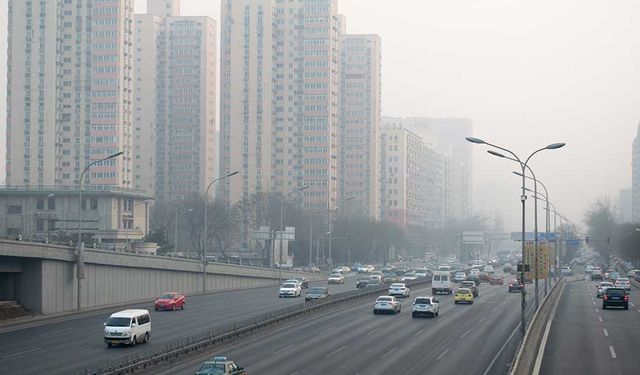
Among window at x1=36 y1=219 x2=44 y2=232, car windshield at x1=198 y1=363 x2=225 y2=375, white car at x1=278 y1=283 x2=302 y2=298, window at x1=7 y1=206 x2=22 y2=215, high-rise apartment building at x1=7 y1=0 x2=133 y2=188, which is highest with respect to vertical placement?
high-rise apartment building at x1=7 y1=0 x2=133 y2=188

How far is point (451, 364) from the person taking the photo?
33.6 m

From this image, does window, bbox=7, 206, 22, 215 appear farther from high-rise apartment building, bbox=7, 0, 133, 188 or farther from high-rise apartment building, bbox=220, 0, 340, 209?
high-rise apartment building, bbox=220, 0, 340, 209

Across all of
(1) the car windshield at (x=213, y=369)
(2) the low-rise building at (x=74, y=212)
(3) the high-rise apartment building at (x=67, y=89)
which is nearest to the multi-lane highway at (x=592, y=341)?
(1) the car windshield at (x=213, y=369)

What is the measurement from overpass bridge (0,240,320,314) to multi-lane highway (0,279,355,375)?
2.47 meters

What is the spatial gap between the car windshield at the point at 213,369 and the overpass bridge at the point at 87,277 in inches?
1183

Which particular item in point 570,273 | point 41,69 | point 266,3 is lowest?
point 570,273

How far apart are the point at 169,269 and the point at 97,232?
33.4 metres

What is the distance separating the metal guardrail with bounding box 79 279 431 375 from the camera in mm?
29453

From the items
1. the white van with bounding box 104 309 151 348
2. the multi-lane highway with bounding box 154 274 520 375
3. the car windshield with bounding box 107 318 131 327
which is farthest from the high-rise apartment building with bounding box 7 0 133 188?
the car windshield with bounding box 107 318 131 327

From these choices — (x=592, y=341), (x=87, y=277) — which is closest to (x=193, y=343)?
(x=592, y=341)

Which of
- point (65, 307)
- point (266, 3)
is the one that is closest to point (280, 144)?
point (266, 3)

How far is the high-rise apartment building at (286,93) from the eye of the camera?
182 meters

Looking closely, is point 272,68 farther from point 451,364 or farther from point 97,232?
point 451,364

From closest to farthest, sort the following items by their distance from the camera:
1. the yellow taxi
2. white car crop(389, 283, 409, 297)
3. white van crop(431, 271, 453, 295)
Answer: the yellow taxi
white car crop(389, 283, 409, 297)
white van crop(431, 271, 453, 295)
